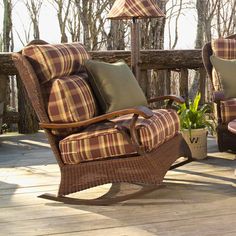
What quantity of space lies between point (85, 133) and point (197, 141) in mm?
1172

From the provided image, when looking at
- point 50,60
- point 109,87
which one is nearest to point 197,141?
point 109,87

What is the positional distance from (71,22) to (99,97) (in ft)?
15.5

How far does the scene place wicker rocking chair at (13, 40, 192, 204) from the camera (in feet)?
7.73

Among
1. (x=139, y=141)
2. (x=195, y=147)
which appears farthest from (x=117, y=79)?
(x=195, y=147)

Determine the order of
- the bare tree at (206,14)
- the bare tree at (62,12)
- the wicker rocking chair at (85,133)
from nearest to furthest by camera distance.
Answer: the wicker rocking chair at (85,133), the bare tree at (62,12), the bare tree at (206,14)

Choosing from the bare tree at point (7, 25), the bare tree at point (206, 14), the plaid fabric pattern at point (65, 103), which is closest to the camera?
the plaid fabric pattern at point (65, 103)

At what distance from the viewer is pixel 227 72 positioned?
342 centimetres

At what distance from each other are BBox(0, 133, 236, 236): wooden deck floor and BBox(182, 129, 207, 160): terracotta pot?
80 millimetres

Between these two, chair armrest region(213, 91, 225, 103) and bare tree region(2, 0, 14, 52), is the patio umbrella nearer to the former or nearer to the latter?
chair armrest region(213, 91, 225, 103)

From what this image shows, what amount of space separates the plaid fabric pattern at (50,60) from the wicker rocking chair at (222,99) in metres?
1.24

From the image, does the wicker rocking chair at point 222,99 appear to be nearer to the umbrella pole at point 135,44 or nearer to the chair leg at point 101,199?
the umbrella pole at point 135,44

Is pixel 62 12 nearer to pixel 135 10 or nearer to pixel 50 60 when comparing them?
pixel 135 10

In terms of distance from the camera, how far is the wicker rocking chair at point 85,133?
2.36 metres

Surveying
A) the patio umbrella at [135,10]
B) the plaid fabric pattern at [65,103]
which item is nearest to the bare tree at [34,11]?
the patio umbrella at [135,10]
